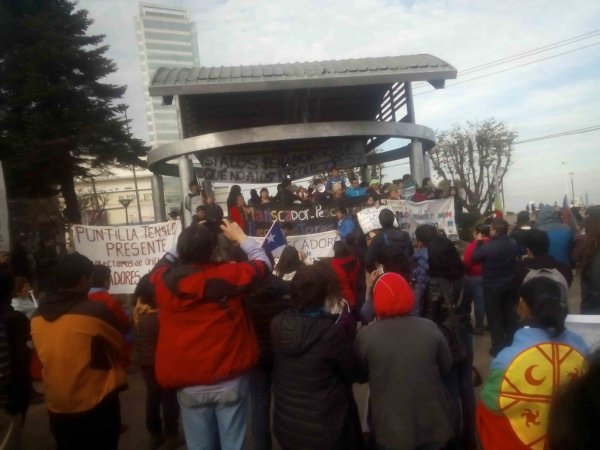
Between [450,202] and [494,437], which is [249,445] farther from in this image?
[450,202]

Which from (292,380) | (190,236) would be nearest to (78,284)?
(190,236)

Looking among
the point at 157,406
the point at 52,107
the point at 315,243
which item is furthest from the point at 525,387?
the point at 52,107

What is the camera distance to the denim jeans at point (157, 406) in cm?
460

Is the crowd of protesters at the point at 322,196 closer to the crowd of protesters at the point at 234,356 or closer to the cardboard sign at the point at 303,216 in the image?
the cardboard sign at the point at 303,216

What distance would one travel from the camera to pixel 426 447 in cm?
302

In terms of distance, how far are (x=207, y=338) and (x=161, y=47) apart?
162 meters

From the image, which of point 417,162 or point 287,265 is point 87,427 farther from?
point 417,162

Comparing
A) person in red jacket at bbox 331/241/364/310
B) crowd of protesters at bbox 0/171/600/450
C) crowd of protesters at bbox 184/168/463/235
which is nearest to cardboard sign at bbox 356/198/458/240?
crowd of protesters at bbox 184/168/463/235

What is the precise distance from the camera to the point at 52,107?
20656 millimetres

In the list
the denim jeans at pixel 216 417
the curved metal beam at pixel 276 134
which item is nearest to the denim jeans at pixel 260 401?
the denim jeans at pixel 216 417

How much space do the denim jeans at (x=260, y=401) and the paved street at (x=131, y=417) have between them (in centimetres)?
82

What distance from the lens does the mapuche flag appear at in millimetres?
2207

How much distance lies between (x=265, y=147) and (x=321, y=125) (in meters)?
3.07

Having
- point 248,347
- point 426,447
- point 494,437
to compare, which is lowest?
point 426,447
